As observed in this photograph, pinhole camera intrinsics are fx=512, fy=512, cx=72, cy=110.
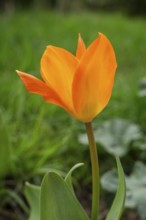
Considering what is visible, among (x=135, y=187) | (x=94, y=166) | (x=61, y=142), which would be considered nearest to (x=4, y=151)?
(x=61, y=142)

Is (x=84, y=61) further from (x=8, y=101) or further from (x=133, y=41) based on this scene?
(x=133, y=41)

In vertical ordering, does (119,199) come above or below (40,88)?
below

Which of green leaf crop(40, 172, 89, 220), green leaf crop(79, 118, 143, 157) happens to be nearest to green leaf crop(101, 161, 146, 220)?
green leaf crop(79, 118, 143, 157)

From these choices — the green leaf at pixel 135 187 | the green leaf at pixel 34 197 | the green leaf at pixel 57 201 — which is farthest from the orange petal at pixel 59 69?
the green leaf at pixel 135 187

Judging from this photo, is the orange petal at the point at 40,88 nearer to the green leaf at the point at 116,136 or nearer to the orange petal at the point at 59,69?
the orange petal at the point at 59,69

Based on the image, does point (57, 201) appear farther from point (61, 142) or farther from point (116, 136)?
point (61, 142)

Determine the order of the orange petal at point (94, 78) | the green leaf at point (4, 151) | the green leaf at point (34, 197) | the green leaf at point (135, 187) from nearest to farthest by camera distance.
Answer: the orange petal at point (94, 78) → the green leaf at point (34, 197) → the green leaf at point (135, 187) → the green leaf at point (4, 151)
